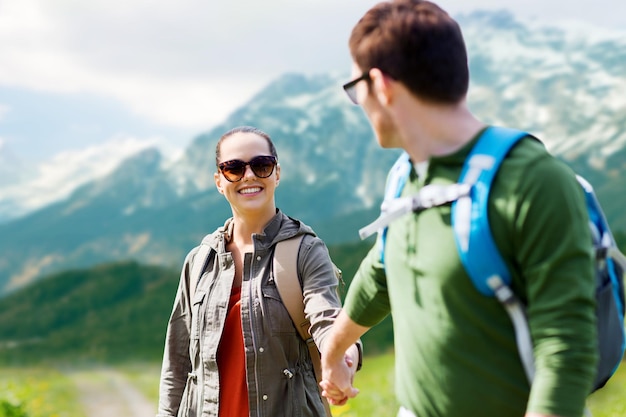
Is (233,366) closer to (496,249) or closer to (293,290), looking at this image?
(293,290)

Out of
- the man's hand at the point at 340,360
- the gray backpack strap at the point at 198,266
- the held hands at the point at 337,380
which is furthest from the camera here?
the gray backpack strap at the point at 198,266

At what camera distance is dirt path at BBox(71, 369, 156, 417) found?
1591 cm

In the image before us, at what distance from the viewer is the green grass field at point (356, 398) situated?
25.0 feet

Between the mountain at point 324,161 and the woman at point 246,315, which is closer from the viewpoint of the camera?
the woman at point 246,315

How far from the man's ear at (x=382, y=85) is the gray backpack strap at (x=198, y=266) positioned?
188 cm

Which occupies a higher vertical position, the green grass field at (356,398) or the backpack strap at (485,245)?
the green grass field at (356,398)

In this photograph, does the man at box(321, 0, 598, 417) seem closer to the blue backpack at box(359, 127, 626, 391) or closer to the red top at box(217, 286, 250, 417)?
the blue backpack at box(359, 127, 626, 391)

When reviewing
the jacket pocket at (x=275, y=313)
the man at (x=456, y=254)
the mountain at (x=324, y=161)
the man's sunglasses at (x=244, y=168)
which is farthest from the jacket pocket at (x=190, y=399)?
the mountain at (x=324, y=161)

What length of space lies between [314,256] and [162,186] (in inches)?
5504

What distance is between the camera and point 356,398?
31.4ft

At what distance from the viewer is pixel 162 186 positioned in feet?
459

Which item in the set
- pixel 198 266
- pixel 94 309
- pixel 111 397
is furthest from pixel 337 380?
pixel 94 309

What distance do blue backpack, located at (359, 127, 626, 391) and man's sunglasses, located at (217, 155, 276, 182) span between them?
168cm

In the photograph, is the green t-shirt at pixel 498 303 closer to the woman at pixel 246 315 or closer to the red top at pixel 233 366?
the woman at pixel 246 315
